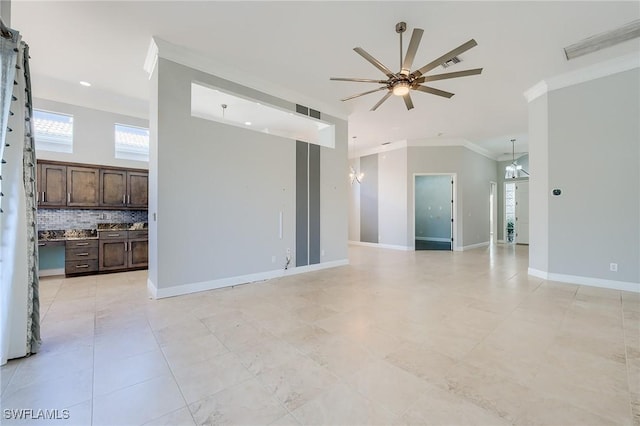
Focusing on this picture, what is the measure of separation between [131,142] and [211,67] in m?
3.28

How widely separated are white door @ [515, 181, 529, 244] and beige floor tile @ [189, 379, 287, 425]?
11.4 m

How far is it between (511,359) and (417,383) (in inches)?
36.6

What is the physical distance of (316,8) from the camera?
9.90ft

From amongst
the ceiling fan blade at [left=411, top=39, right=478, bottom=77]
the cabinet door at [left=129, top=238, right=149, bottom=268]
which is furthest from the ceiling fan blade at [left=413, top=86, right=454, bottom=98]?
the cabinet door at [left=129, top=238, right=149, bottom=268]

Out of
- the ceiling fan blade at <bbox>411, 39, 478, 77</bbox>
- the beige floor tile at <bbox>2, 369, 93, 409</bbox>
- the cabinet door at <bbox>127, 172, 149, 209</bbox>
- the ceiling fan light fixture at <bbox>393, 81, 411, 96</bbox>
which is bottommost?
the beige floor tile at <bbox>2, 369, 93, 409</bbox>

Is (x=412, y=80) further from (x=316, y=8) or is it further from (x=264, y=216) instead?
(x=264, y=216)

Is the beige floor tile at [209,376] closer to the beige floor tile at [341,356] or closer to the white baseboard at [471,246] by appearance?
the beige floor tile at [341,356]

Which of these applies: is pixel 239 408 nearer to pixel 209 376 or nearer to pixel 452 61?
pixel 209 376

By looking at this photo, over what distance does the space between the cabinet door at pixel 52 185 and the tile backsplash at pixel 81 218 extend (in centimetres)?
25

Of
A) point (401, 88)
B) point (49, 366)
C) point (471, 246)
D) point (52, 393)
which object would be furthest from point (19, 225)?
point (471, 246)

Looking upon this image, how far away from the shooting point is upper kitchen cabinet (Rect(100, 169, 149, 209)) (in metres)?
5.53

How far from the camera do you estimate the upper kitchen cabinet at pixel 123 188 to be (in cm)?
553

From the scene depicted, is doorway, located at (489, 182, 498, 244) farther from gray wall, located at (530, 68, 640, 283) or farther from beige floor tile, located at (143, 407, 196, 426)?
beige floor tile, located at (143, 407, 196, 426)

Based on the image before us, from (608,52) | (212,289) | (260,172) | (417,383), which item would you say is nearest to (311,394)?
(417,383)
